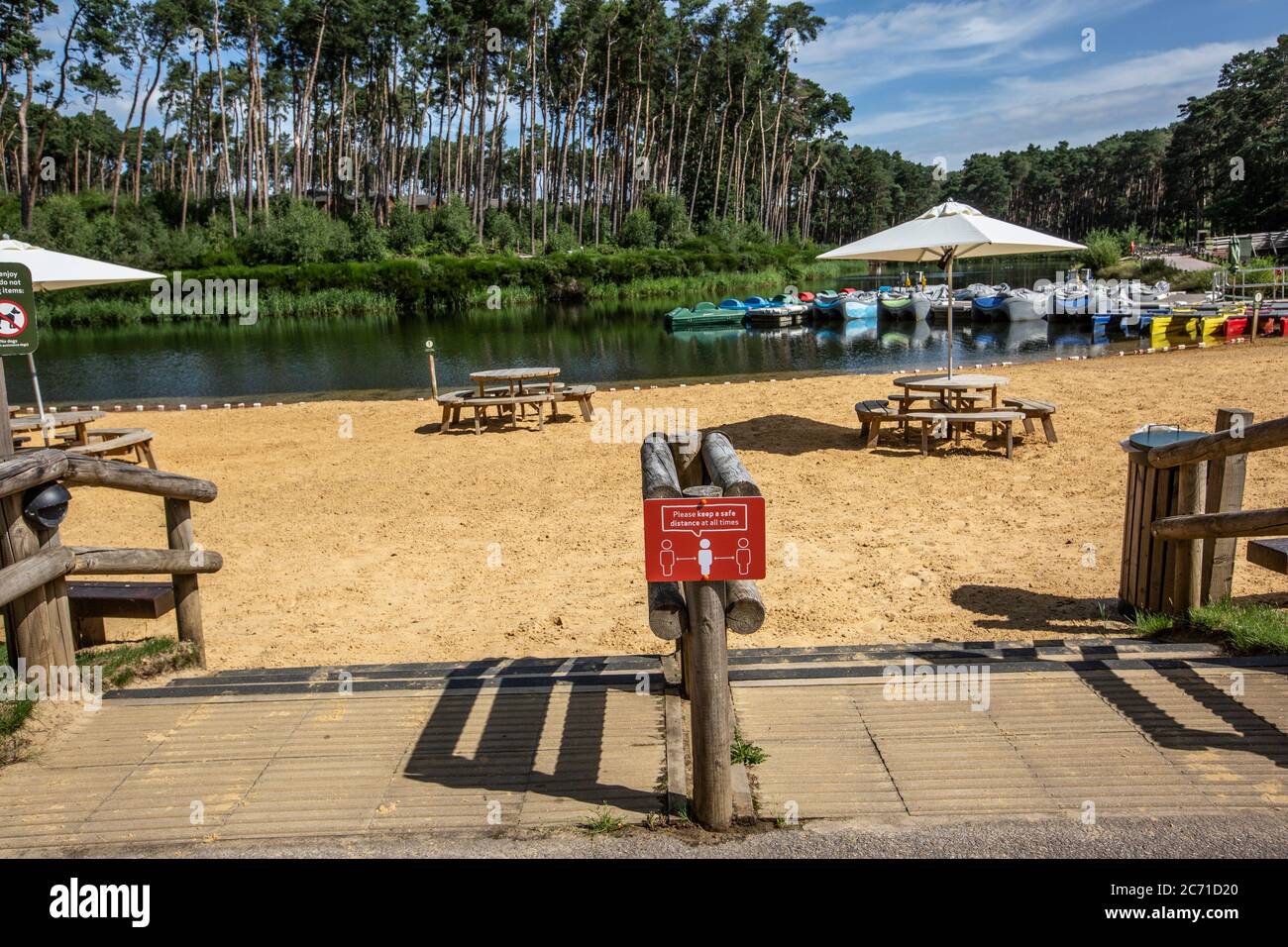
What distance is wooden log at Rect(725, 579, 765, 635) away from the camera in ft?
11.4

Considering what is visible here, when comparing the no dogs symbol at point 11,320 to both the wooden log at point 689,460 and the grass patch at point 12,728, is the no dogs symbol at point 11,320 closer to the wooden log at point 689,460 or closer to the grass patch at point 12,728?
the grass patch at point 12,728

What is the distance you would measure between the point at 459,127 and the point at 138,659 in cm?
6946

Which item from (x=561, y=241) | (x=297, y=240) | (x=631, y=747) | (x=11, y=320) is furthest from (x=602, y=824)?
(x=561, y=241)

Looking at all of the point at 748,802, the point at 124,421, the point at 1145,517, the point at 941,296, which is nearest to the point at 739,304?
the point at 941,296

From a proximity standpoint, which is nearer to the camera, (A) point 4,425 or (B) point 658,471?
(B) point 658,471

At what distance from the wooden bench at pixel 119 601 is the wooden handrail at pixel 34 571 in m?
0.90

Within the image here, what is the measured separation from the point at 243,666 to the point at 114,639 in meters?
1.08

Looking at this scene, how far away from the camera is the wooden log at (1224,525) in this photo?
4555 millimetres

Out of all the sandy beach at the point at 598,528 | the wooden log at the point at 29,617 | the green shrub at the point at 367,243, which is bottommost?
the sandy beach at the point at 598,528

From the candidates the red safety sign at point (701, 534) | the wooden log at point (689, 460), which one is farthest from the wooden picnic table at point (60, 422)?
the red safety sign at point (701, 534)

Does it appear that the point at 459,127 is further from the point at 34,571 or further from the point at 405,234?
the point at 34,571

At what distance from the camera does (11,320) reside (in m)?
7.42

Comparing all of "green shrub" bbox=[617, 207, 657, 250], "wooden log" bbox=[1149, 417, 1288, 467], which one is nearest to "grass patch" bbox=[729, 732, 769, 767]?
"wooden log" bbox=[1149, 417, 1288, 467]

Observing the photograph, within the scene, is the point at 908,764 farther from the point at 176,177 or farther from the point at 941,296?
the point at 176,177
